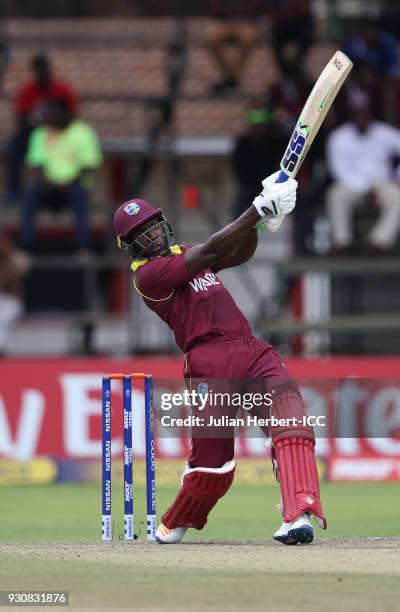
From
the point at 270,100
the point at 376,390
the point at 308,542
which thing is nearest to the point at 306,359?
the point at 376,390

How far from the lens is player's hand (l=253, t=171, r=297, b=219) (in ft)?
24.7

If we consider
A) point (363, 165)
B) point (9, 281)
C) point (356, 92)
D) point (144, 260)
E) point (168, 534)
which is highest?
point (356, 92)

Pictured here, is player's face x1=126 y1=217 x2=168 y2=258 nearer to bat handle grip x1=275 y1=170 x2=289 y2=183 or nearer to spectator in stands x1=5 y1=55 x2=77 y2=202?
bat handle grip x1=275 y1=170 x2=289 y2=183

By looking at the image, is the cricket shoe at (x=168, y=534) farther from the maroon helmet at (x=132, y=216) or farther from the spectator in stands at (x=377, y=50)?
the spectator in stands at (x=377, y=50)

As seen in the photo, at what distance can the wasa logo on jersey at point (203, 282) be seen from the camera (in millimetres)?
8047

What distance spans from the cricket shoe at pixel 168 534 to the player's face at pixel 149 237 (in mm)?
1514

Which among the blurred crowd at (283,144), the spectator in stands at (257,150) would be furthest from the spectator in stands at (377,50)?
the spectator in stands at (257,150)

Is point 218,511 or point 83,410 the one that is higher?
point 83,410

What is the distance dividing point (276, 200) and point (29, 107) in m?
9.41

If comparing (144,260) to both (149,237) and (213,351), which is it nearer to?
(149,237)

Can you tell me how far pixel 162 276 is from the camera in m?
7.86

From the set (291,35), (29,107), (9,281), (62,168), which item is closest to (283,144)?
(291,35)

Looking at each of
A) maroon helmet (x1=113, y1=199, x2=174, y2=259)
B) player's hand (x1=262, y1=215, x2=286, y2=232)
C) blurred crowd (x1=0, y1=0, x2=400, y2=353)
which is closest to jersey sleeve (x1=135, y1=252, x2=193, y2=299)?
maroon helmet (x1=113, y1=199, x2=174, y2=259)

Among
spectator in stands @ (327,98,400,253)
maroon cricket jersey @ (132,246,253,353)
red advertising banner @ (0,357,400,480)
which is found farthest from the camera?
spectator in stands @ (327,98,400,253)
